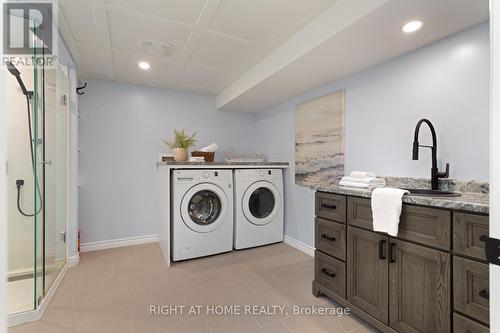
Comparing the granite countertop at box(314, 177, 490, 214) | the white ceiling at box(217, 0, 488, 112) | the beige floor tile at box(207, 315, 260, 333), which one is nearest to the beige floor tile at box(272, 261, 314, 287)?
the beige floor tile at box(207, 315, 260, 333)

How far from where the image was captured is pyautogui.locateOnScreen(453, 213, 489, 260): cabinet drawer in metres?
0.96

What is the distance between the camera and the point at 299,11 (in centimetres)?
163

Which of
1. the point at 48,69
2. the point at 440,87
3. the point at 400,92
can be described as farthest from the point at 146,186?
the point at 440,87

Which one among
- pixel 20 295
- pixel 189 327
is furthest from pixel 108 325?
pixel 20 295

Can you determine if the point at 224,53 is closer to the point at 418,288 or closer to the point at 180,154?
the point at 180,154

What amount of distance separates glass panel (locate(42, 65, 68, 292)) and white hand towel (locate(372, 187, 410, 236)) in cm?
247

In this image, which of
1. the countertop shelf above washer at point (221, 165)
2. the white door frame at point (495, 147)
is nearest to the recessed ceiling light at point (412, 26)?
the white door frame at point (495, 147)

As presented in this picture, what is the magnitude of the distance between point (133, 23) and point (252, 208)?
2.29m

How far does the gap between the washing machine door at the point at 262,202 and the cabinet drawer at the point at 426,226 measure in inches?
72.3

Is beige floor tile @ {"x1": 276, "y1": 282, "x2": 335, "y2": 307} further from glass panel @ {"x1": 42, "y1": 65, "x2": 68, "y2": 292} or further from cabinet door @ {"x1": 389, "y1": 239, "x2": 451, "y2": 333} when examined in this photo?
glass panel @ {"x1": 42, "y1": 65, "x2": 68, "y2": 292}

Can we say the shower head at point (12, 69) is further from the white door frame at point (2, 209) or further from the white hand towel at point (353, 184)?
the white hand towel at point (353, 184)

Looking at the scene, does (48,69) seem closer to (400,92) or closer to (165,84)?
(165,84)

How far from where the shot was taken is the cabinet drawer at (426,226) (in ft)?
3.56

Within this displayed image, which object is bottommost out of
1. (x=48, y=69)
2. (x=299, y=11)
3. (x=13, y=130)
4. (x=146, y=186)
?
(x=146, y=186)
